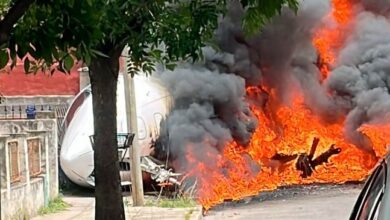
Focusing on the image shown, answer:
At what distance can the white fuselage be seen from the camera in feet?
55.4

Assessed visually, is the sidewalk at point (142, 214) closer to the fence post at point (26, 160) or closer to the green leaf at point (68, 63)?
the fence post at point (26, 160)

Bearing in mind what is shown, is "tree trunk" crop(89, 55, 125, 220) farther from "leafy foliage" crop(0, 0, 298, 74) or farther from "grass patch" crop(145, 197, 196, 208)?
"grass patch" crop(145, 197, 196, 208)

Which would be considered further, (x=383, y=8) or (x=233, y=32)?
(x=383, y=8)

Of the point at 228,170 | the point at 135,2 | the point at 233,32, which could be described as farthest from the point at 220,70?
the point at 135,2

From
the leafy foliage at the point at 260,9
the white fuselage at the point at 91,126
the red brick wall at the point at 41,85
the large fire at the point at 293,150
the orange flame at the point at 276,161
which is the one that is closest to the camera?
the leafy foliage at the point at 260,9

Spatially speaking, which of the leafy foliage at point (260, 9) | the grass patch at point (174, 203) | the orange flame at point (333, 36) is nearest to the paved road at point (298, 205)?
the grass patch at point (174, 203)

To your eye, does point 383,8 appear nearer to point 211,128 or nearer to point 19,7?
point 211,128

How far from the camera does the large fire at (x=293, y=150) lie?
1670cm

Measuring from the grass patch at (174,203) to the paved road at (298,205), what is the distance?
0.46m

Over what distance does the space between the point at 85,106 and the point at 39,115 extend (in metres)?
1.21

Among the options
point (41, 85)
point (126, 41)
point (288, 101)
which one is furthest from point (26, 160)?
point (41, 85)

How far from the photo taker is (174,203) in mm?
14555

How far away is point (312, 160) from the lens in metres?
18.2

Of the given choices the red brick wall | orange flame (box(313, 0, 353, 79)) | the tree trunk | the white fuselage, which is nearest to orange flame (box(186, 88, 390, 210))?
orange flame (box(313, 0, 353, 79))
